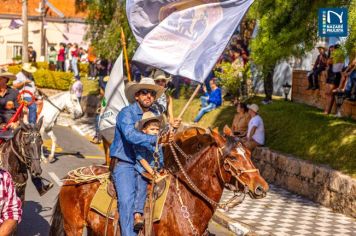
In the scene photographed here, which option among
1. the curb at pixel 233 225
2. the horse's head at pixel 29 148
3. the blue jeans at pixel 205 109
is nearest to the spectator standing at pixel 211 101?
the blue jeans at pixel 205 109

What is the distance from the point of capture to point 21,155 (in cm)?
1084

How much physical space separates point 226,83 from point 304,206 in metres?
8.90

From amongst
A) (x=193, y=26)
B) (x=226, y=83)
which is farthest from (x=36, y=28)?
(x=193, y=26)

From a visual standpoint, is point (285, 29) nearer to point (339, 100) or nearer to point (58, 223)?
point (339, 100)

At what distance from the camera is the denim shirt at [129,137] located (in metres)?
7.61

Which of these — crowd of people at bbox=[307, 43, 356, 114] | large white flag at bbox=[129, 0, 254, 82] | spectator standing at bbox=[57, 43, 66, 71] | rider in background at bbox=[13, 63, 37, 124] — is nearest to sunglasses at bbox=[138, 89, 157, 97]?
large white flag at bbox=[129, 0, 254, 82]

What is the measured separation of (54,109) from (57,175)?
3.45 metres

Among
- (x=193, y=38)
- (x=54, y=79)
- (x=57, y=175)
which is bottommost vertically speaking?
(x=54, y=79)

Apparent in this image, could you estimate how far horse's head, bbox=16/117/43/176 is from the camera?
10898 millimetres

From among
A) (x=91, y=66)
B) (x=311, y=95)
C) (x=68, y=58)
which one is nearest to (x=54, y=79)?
(x=91, y=66)

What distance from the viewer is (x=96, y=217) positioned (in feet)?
27.6

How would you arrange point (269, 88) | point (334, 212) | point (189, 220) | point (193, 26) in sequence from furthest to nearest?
point (269, 88)
point (334, 212)
point (193, 26)
point (189, 220)

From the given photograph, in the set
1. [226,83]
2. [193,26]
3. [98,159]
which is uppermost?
[193,26]

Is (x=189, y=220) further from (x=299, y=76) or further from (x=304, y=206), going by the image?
(x=299, y=76)
